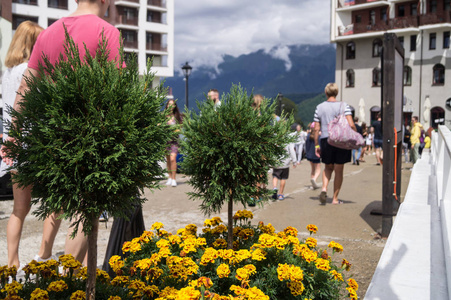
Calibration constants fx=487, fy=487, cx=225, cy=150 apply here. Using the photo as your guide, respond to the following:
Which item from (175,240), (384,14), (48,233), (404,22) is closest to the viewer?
(175,240)

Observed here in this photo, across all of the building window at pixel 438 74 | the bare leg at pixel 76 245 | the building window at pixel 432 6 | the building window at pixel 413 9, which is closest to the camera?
the bare leg at pixel 76 245

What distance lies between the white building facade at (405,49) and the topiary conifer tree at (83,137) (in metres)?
43.1

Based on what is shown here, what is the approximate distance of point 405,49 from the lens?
45.8 m

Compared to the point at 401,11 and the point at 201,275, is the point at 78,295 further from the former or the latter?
the point at 401,11

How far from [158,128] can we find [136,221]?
149cm

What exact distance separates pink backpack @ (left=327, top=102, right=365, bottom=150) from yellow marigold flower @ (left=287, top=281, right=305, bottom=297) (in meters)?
4.94

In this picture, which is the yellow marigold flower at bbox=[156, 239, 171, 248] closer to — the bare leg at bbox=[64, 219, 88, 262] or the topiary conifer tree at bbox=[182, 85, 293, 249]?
the topiary conifer tree at bbox=[182, 85, 293, 249]

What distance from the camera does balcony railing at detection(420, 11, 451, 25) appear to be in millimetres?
42875

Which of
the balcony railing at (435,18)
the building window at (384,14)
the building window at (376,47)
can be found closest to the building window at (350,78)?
the building window at (376,47)

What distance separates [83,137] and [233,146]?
1066mm

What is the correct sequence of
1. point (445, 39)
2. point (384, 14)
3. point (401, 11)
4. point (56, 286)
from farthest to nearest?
point (384, 14) → point (401, 11) → point (445, 39) → point (56, 286)

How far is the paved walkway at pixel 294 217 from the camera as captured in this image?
206 inches

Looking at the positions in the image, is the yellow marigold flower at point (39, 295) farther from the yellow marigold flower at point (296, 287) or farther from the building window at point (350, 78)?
the building window at point (350, 78)

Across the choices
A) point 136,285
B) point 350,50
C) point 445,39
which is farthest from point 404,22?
point 136,285
